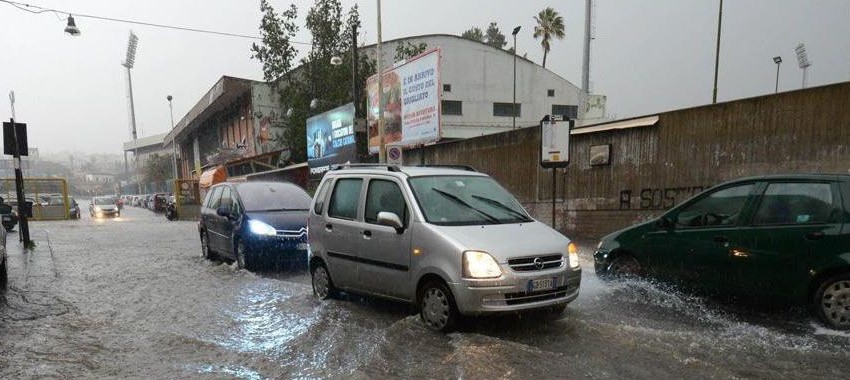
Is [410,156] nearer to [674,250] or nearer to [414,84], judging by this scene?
[414,84]

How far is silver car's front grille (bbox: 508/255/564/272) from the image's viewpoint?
15.4ft

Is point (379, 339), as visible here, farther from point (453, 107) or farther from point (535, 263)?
point (453, 107)

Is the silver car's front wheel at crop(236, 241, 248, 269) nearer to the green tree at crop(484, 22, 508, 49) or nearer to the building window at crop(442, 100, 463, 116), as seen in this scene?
the building window at crop(442, 100, 463, 116)

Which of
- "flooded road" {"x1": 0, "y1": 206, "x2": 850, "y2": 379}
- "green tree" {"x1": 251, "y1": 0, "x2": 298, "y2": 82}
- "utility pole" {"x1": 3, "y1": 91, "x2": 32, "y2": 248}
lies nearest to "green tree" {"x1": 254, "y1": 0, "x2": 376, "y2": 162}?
"green tree" {"x1": 251, "y1": 0, "x2": 298, "y2": 82}

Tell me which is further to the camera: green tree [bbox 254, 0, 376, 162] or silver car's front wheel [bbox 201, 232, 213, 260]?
green tree [bbox 254, 0, 376, 162]

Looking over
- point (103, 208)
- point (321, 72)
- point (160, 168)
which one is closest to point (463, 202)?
point (321, 72)

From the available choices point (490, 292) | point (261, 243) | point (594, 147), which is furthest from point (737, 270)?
point (261, 243)

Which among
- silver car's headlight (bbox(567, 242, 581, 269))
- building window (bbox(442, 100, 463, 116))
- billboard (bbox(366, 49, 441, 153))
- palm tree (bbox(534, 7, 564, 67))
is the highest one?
palm tree (bbox(534, 7, 564, 67))

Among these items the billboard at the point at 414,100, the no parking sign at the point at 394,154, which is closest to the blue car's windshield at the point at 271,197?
the no parking sign at the point at 394,154

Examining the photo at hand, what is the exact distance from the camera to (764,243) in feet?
16.7

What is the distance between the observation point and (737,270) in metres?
5.33

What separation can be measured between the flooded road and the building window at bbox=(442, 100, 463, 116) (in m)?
34.3

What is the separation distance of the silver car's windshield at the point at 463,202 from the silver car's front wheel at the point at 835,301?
284 centimetres

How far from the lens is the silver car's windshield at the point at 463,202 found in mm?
5285
